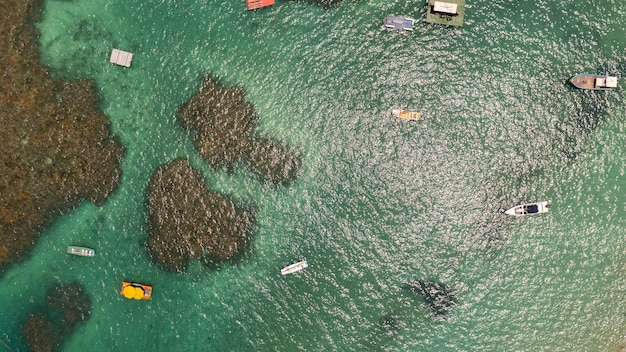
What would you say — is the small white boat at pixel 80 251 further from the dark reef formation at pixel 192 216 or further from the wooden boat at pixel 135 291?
the dark reef formation at pixel 192 216

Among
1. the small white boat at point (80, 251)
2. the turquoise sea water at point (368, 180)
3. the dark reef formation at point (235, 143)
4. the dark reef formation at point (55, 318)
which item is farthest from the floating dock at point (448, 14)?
the dark reef formation at point (55, 318)

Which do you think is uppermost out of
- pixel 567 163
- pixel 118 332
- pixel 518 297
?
pixel 567 163

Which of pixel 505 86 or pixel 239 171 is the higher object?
pixel 505 86

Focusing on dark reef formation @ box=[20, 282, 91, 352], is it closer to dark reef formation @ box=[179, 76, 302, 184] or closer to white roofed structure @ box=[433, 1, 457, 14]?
dark reef formation @ box=[179, 76, 302, 184]

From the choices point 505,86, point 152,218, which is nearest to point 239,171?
point 152,218

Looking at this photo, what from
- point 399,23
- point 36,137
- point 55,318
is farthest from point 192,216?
point 399,23

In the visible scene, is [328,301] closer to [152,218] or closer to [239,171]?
[239,171]
